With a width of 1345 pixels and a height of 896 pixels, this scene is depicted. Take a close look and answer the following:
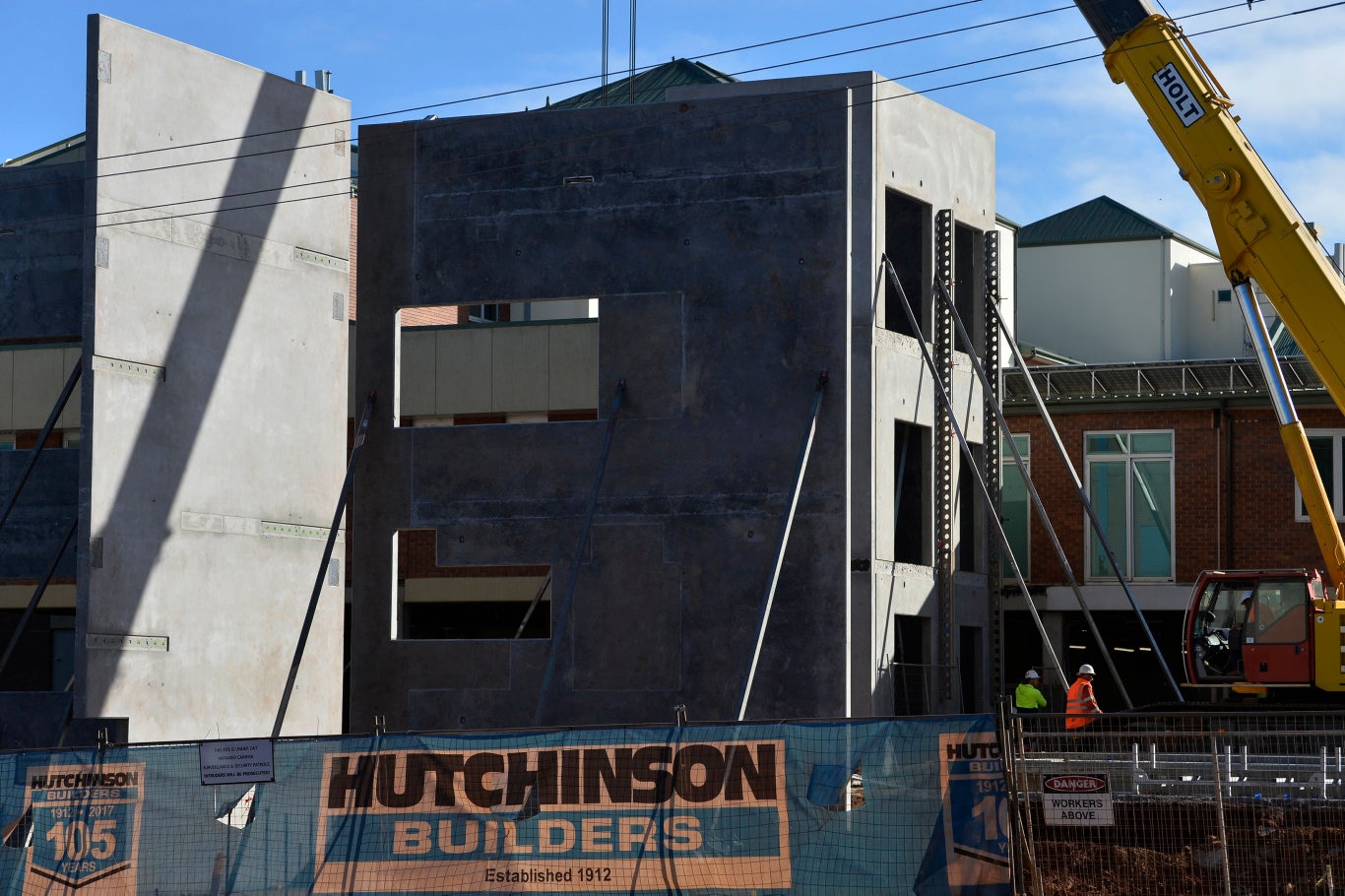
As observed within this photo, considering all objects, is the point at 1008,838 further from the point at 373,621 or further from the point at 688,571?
the point at 373,621

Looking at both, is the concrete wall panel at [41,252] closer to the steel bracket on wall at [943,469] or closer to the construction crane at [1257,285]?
the steel bracket on wall at [943,469]

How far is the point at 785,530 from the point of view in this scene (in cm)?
2222

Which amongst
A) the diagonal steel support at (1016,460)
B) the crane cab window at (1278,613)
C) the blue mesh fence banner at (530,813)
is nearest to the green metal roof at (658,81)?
the diagonal steel support at (1016,460)

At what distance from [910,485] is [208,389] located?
1066 cm

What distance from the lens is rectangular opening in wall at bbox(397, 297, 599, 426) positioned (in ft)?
114

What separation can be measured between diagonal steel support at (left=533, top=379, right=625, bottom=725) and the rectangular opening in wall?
11.2 meters

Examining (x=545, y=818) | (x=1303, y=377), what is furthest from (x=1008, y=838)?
(x=1303, y=377)

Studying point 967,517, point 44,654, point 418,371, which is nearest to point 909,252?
point 967,517

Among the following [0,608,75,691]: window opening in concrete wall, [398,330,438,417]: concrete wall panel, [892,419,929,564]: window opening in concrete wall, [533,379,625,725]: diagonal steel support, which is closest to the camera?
[533,379,625,725]: diagonal steel support

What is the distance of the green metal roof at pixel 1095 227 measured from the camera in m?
46.5

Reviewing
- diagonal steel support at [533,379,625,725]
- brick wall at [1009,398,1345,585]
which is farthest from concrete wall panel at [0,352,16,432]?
brick wall at [1009,398,1345,585]

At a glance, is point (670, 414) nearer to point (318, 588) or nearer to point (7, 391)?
point (318, 588)

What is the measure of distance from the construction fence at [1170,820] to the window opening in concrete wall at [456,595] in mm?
21863

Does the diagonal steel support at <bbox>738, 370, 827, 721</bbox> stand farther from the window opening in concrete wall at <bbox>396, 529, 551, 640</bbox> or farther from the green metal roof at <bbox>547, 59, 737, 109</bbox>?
the green metal roof at <bbox>547, 59, 737, 109</bbox>
